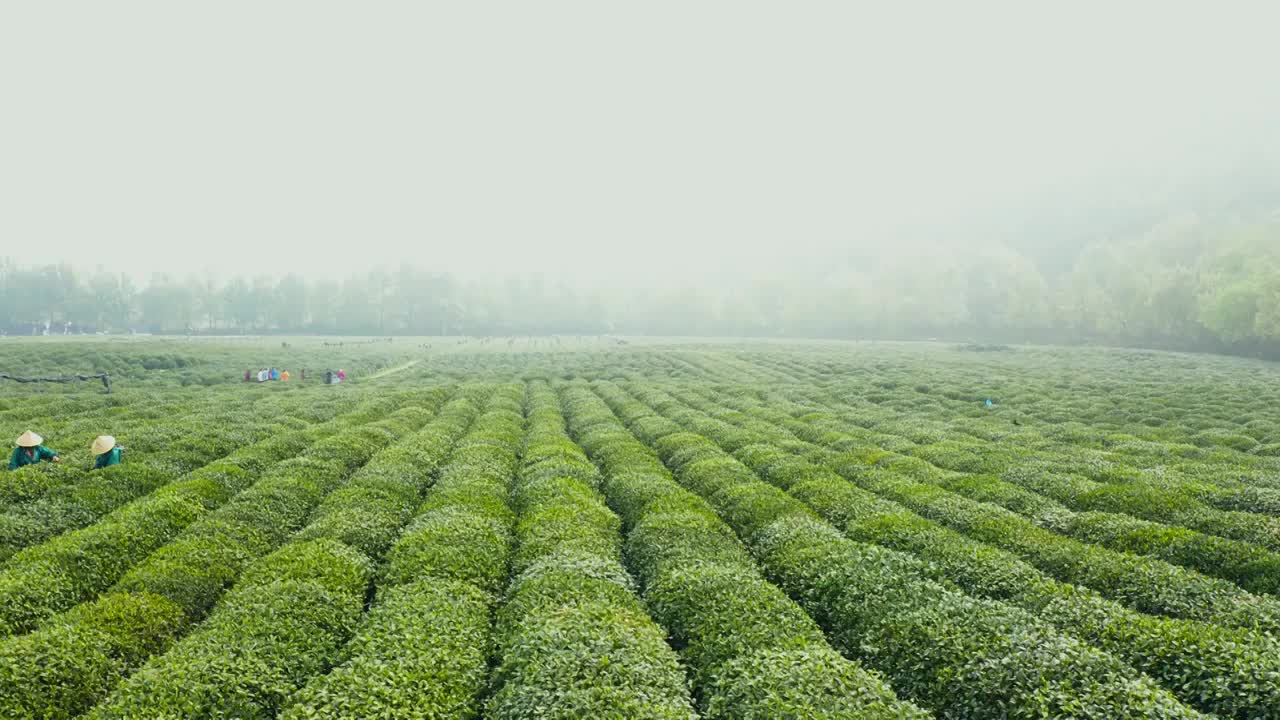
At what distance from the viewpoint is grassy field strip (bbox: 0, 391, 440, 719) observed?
12500 millimetres

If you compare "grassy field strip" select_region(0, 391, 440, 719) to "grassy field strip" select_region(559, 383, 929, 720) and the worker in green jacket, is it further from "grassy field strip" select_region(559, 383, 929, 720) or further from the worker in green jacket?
"grassy field strip" select_region(559, 383, 929, 720)

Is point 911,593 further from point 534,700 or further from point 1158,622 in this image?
point 534,700

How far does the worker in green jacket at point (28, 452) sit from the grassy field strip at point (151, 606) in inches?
329

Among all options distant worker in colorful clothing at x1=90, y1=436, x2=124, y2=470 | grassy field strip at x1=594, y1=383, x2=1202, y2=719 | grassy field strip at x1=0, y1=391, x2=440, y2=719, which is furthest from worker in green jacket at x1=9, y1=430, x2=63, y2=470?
grassy field strip at x1=594, y1=383, x2=1202, y2=719

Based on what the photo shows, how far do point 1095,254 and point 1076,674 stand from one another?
702 feet

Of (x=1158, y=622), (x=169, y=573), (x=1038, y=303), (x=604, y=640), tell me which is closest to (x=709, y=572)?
(x=604, y=640)

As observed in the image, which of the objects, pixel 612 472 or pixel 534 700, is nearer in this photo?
pixel 534 700

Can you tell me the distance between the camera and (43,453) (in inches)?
1054

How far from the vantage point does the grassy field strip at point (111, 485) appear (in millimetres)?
20172

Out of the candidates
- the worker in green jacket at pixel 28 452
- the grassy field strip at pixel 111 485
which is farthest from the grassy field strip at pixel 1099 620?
the worker in green jacket at pixel 28 452

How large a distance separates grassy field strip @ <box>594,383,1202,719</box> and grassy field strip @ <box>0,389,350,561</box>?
23.6m

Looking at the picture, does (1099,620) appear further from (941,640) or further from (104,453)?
(104,453)

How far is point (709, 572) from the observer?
57.2 ft

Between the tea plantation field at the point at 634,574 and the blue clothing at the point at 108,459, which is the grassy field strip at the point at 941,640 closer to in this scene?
the tea plantation field at the point at 634,574
